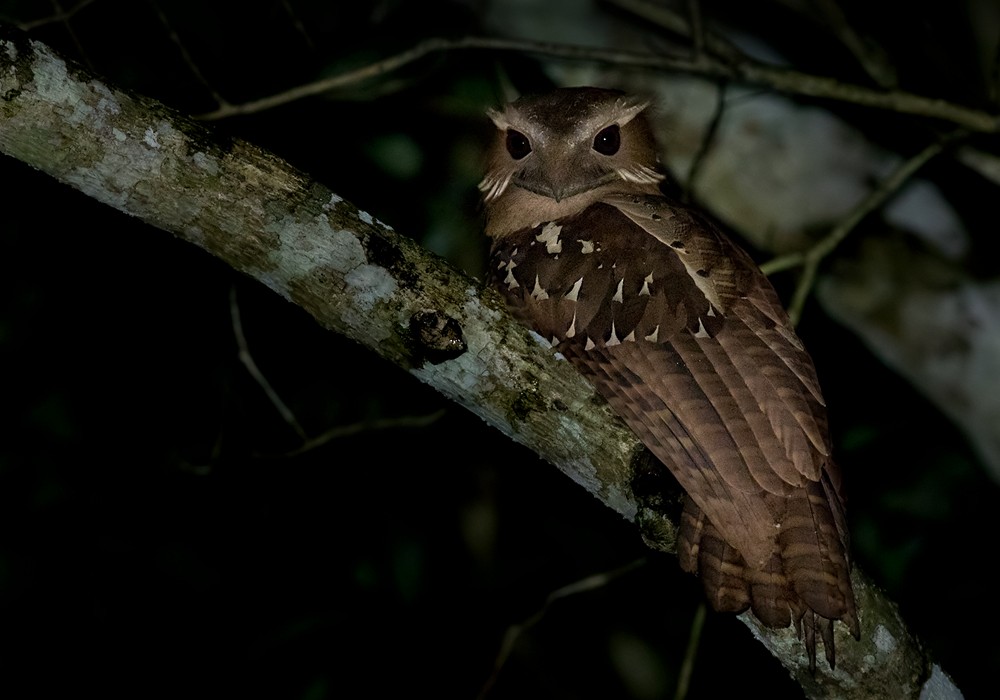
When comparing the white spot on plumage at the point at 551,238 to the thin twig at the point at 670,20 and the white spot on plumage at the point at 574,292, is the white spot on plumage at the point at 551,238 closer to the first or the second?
the white spot on plumage at the point at 574,292

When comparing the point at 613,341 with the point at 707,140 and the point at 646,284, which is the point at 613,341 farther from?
the point at 707,140

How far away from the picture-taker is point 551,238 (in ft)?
6.66

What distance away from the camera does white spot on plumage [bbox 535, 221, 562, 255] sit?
6.53ft

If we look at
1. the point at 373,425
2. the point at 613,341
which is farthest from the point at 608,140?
the point at 373,425

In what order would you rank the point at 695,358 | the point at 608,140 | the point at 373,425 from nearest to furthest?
the point at 695,358
the point at 608,140
the point at 373,425

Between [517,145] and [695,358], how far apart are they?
84 centimetres

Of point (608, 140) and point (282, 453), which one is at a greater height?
point (608, 140)

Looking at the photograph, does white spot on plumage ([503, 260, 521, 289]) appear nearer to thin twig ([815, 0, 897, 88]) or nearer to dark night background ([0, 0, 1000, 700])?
dark night background ([0, 0, 1000, 700])

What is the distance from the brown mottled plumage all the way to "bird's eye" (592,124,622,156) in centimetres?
1

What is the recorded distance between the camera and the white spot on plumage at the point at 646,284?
6.09ft

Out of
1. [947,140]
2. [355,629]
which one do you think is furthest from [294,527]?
[947,140]

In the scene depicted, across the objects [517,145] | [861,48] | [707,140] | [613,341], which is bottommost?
[613,341]

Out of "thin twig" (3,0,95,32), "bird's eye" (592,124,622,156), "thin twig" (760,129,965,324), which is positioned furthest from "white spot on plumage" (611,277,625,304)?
"thin twig" (3,0,95,32)

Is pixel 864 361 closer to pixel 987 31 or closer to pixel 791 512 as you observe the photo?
pixel 987 31
